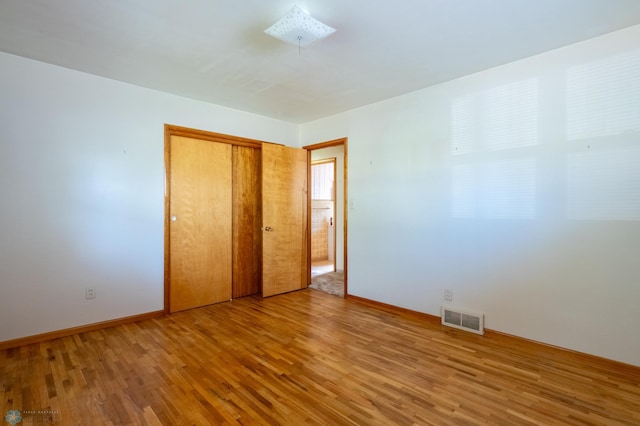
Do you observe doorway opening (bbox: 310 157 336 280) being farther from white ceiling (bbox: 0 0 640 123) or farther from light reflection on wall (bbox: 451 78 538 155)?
light reflection on wall (bbox: 451 78 538 155)

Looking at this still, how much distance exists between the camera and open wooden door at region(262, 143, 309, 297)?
4.16 m

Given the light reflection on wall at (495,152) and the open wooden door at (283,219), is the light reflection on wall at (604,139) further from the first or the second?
the open wooden door at (283,219)

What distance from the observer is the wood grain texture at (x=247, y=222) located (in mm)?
4141

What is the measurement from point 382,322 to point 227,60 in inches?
119

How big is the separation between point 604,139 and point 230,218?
392 cm

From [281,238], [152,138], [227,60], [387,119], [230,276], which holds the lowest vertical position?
[230,276]

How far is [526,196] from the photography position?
8.73 ft

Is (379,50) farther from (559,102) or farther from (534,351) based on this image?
(534,351)

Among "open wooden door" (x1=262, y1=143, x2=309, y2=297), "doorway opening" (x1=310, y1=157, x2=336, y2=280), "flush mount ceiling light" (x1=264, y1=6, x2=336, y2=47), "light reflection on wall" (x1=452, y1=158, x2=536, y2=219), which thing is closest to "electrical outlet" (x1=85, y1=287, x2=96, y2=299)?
"open wooden door" (x1=262, y1=143, x2=309, y2=297)

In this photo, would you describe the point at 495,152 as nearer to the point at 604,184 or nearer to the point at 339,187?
the point at 604,184

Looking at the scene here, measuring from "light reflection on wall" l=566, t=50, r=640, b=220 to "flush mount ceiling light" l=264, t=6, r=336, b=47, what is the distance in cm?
209

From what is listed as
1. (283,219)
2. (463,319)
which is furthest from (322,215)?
(463,319)

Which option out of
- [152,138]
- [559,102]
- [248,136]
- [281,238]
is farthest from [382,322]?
[152,138]

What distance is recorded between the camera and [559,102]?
98.4 inches
